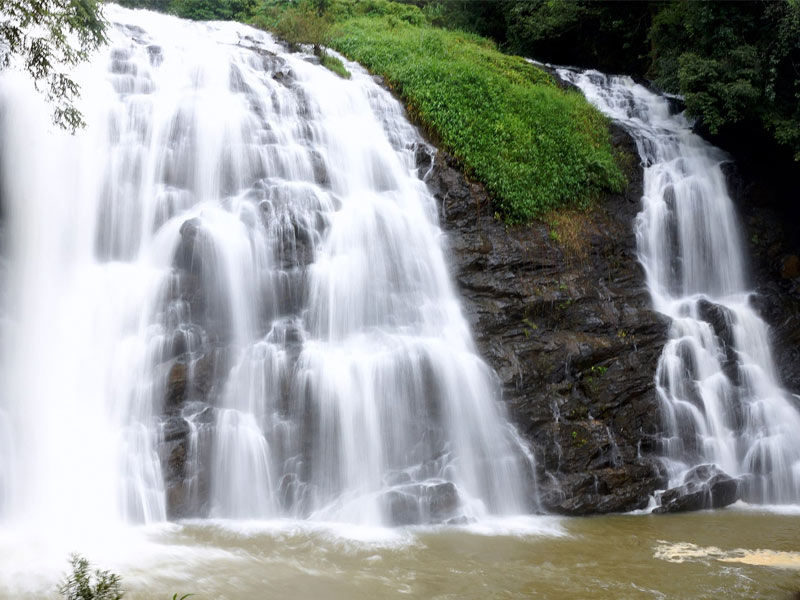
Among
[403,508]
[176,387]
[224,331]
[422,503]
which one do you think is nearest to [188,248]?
[224,331]

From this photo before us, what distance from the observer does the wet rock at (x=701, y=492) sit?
9.65 metres

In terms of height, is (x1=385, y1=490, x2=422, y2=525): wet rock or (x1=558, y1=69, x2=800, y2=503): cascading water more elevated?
(x1=558, y1=69, x2=800, y2=503): cascading water

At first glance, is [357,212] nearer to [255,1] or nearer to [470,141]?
[470,141]

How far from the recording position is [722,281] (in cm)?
1324

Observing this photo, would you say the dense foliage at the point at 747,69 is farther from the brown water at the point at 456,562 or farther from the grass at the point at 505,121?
the brown water at the point at 456,562

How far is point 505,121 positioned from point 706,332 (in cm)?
591

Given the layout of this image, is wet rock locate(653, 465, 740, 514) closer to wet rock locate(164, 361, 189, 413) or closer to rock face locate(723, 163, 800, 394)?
rock face locate(723, 163, 800, 394)

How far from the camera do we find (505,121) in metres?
14.1

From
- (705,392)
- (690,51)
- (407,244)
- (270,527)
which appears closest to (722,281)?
(705,392)

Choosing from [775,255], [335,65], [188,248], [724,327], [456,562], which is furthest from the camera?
[335,65]

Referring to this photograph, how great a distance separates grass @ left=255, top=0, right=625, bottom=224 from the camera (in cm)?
1288

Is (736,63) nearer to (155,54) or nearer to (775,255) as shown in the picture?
(775,255)

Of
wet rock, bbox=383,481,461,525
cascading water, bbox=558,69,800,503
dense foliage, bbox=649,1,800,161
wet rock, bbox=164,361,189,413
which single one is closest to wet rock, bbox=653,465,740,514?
cascading water, bbox=558,69,800,503

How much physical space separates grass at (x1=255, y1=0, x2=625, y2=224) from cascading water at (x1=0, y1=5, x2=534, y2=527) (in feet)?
5.81
